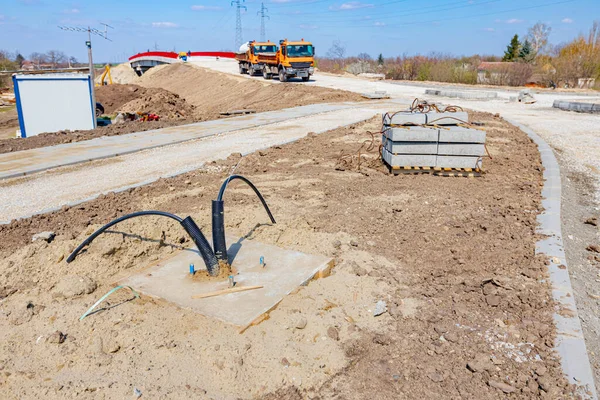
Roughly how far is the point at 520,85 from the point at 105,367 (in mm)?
37590

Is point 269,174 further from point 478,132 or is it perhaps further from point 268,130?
point 268,130

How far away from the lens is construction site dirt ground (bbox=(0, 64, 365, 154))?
43.3ft

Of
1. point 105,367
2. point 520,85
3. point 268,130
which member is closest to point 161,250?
point 105,367

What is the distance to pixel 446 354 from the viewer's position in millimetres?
3232

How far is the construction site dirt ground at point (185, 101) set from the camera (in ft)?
43.3

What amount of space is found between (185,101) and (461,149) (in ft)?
72.5

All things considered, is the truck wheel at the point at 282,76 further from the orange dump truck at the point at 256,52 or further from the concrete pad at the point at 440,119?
the concrete pad at the point at 440,119

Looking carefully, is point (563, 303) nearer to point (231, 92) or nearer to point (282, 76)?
point (282, 76)

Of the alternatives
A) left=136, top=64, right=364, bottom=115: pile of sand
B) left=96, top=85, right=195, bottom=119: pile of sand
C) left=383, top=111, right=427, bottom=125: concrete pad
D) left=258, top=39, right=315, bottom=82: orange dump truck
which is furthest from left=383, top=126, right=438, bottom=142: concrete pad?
Answer: left=258, top=39, right=315, bottom=82: orange dump truck

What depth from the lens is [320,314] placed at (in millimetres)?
3734

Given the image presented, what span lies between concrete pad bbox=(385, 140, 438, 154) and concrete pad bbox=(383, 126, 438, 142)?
3.0 inches

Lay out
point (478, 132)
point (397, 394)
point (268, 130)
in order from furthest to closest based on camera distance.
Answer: point (268, 130) → point (478, 132) → point (397, 394)

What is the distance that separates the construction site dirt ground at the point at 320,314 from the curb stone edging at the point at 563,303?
0.08 m

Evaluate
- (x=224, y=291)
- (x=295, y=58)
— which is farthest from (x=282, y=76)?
(x=224, y=291)
